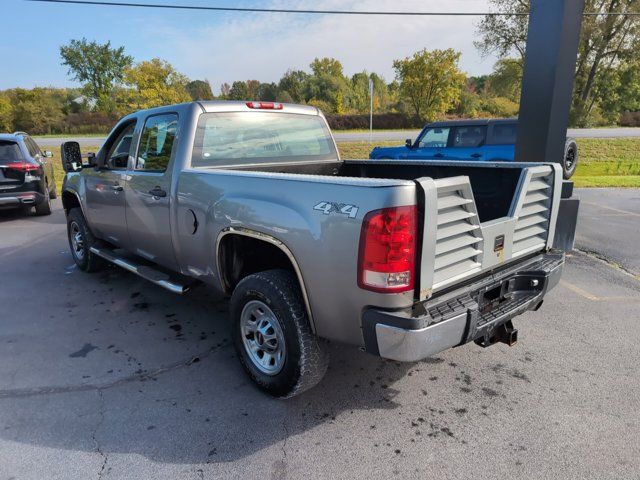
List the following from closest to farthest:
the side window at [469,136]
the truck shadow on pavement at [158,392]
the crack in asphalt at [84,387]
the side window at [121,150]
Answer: the truck shadow on pavement at [158,392] → the crack in asphalt at [84,387] → the side window at [121,150] → the side window at [469,136]

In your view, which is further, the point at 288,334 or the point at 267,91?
the point at 267,91

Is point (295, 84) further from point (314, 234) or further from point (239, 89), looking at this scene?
point (314, 234)

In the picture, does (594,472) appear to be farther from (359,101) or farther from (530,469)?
(359,101)

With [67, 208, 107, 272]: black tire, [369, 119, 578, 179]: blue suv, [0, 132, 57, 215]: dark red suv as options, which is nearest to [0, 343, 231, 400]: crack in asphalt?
[67, 208, 107, 272]: black tire

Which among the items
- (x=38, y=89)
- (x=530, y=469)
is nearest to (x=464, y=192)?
(x=530, y=469)

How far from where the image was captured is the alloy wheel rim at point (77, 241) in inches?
221

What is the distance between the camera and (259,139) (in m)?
4.09

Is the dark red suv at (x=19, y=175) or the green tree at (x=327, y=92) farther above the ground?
the green tree at (x=327, y=92)

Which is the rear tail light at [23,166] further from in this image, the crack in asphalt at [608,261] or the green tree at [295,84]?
the green tree at [295,84]

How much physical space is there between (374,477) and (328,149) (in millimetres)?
3256

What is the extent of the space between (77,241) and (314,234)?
4.62 m

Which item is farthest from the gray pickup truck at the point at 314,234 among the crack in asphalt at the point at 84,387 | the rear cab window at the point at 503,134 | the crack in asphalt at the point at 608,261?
the rear cab window at the point at 503,134

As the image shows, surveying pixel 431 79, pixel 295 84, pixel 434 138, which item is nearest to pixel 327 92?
pixel 295 84

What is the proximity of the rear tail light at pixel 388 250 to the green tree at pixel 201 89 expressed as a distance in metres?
53.2
